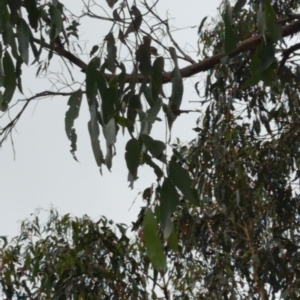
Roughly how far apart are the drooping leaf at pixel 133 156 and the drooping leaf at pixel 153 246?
0.08 meters

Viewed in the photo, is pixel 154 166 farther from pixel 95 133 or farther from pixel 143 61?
pixel 143 61

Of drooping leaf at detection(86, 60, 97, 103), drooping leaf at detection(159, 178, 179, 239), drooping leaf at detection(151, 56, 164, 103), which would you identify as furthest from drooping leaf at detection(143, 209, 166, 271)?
drooping leaf at detection(151, 56, 164, 103)

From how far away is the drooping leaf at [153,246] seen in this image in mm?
1024

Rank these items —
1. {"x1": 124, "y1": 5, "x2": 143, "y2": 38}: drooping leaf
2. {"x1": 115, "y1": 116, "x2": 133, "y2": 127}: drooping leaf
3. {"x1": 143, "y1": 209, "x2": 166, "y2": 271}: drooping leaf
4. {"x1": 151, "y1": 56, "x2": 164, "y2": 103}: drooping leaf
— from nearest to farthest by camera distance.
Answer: {"x1": 143, "y1": 209, "x2": 166, "y2": 271}: drooping leaf, {"x1": 115, "y1": 116, "x2": 133, "y2": 127}: drooping leaf, {"x1": 151, "y1": 56, "x2": 164, "y2": 103}: drooping leaf, {"x1": 124, "y1": 5, "x2": 143, "y2": 38}: drooping leaf

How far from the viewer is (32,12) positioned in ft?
4.29

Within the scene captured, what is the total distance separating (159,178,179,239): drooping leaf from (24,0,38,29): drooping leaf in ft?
1.38

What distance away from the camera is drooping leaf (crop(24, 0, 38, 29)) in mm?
1299

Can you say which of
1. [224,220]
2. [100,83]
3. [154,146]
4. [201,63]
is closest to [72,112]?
[100,83]

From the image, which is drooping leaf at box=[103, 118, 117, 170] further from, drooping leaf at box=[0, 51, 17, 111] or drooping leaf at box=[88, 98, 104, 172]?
drooping leaf at box=[0, 51, 17, 111]

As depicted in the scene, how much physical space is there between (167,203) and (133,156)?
0.29ft

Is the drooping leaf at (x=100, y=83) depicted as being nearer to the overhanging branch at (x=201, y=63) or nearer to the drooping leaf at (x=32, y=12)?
the drooping leaf at (x=32, y=12)

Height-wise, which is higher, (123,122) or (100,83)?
(100,83)

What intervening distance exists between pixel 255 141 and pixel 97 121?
5.26 feet

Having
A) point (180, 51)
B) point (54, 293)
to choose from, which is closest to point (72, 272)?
point (54, 293)
